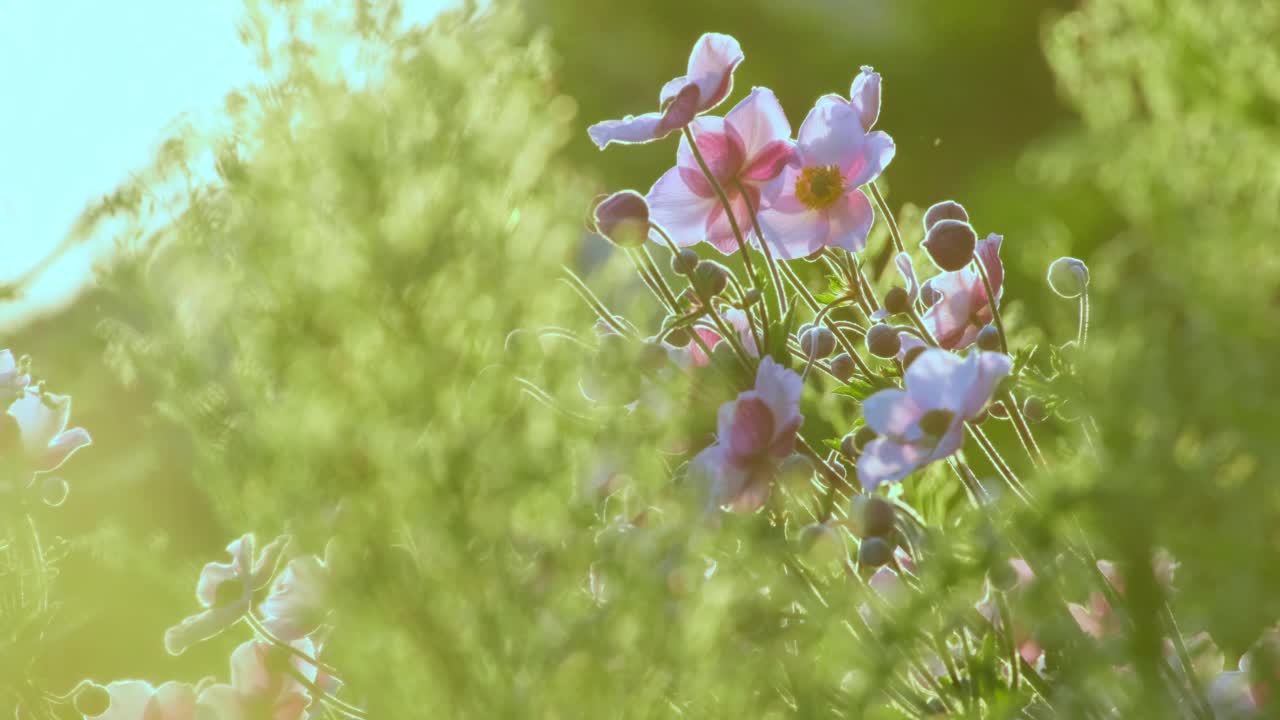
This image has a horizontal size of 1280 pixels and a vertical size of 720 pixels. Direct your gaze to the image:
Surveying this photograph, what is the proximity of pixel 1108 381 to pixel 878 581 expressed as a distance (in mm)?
340

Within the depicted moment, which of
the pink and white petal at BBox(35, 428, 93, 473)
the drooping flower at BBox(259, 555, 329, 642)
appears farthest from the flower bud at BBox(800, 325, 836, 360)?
the pink and white petal at BBox(35, 428, 93, 473)

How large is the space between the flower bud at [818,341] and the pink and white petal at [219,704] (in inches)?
14.5

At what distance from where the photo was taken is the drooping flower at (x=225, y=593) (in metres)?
0.57

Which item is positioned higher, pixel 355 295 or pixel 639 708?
pixel 355 295

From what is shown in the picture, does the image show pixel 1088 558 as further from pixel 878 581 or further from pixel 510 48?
pixel 510 48

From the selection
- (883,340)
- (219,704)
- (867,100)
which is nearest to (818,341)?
(883,340)

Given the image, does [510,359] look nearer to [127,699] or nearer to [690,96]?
[690,96]

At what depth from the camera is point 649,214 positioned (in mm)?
570

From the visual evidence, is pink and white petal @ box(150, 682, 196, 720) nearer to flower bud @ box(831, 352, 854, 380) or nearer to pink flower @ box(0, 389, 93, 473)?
pink flower @ box(0, 389, 93, 473)

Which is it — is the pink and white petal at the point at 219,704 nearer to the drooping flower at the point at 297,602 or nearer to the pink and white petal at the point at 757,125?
the drooping flower at the point at 297,602

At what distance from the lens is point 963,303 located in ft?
1.89

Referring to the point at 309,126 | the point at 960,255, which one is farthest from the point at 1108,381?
the point at 309,126

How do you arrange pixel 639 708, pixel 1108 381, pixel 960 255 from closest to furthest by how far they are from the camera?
1. pixel 1108 381
2. pixel 639 708
3. pixel 960 255

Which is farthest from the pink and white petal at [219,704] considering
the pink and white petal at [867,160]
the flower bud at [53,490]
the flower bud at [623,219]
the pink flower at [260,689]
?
the pink and white petal at [867,160]
